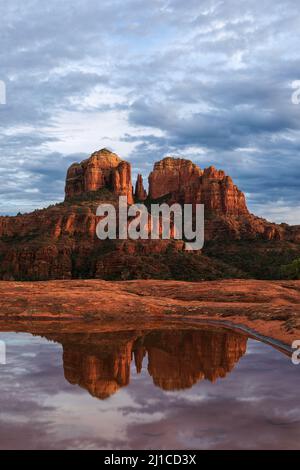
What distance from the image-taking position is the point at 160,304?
148ft

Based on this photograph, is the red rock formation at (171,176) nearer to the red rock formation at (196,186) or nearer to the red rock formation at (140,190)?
the red rock formation at (196,186)

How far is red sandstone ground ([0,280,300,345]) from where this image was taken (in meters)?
34.9

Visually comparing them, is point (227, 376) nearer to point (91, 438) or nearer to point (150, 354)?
point (150, 354)

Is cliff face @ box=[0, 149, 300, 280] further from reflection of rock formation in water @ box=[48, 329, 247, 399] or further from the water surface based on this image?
the water surface

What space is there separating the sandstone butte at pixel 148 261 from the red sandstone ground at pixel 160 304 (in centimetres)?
11

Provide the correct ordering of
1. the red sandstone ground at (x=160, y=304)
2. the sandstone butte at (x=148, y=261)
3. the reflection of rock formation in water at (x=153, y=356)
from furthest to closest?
the sandstone butte at (x=148, y=261), the red sandstone ground at (x=160, y=304), the reflection of rock formation in water at (x=153, y=356)

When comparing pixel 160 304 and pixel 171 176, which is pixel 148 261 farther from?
pixel 171 176

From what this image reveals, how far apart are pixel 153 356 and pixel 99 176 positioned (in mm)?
134356

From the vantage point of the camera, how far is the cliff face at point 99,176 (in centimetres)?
15000
